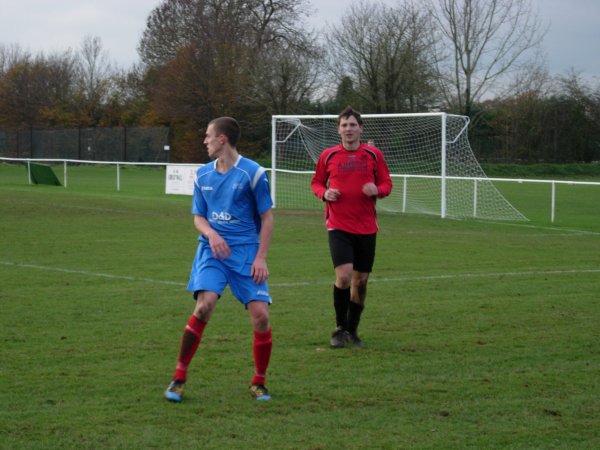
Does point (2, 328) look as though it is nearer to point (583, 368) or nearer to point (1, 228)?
point (583, 368)

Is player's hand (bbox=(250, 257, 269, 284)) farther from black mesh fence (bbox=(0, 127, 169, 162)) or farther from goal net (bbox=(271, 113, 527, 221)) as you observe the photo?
black mesh fence (bbox=(0, 127, 169, 162))

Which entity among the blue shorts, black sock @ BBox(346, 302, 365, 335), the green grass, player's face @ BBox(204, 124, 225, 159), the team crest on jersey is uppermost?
player's face @ BBox(204, 124, 225, 159)

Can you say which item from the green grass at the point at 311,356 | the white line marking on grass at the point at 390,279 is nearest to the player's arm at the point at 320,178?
the green grass at the point at 311,356

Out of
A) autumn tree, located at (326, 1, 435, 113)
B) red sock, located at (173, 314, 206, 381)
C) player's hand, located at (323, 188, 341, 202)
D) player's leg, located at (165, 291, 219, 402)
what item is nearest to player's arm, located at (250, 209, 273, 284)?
player's leg, located at (165, 291, 219, 402)

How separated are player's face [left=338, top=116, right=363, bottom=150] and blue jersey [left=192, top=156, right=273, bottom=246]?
6.25 ft

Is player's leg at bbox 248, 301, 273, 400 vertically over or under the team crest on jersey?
under

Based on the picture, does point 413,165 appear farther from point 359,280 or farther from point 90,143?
point 90,143

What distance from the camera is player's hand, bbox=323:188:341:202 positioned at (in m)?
8.15

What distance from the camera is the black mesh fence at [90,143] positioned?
56.8 metres

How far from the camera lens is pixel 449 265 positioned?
1434 cm

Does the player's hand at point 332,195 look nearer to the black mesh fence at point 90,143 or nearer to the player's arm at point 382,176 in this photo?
the player's arm at point 382,176

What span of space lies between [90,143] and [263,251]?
53.9 m

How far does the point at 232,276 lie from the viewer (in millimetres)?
6402

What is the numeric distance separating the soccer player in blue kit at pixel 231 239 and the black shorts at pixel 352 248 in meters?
1.86
